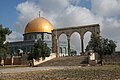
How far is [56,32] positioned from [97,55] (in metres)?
16.9

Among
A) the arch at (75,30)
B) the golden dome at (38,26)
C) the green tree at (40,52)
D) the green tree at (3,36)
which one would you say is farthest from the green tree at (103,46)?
the golden dome at (38,26)

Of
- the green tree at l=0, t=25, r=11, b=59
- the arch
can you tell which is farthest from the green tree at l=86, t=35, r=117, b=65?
the green tree at l=0, t=25, r=11, b=59

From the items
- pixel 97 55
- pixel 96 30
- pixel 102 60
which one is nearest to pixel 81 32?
pixel 96 30

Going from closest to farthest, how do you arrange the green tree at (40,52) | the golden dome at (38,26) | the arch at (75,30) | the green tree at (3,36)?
the green tree at (3,36) < the green tree at (40,52) < the arch at (75,30) < the golden dome at (38,26)

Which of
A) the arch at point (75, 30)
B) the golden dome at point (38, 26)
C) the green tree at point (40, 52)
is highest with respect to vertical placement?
the golden dome at point (38, 26)

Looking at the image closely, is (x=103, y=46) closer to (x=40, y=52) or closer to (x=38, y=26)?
(x=40, y=52)

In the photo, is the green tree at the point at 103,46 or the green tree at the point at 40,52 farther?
the green tree at the point at 40,52

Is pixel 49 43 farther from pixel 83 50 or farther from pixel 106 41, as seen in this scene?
pixel 106 41

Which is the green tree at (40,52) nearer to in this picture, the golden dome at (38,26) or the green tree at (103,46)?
the green tree at (103,46)

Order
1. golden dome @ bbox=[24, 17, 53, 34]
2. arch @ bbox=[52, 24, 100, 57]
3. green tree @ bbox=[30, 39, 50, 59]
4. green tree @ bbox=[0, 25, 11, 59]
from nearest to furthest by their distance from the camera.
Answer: green tree @ bbox=[0, 25, 11, 59], green tree @ bbox=[30, 39, 50, 59], arch @ bbox=[52, 24, 100, 57], golden dome @ bbox=[24, 17, 53, 34]

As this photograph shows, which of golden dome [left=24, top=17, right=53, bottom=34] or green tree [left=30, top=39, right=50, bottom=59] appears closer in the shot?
green tree [left=30, top=39, right=50, bottom=59]

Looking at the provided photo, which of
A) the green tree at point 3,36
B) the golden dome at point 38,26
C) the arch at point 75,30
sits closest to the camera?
the green tree at point 3,36

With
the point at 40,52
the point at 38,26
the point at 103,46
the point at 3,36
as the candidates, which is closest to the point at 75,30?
the point at 40,52

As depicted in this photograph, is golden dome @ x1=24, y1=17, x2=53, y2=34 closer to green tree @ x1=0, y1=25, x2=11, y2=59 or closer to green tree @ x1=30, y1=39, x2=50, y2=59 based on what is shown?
green tree @ x1=30, y1=39, x2=50, y2=59
